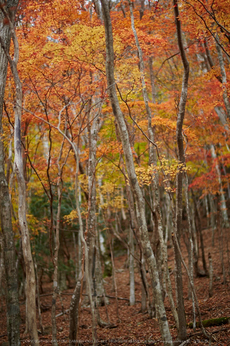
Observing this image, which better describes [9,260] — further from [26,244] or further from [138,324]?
[138,324]

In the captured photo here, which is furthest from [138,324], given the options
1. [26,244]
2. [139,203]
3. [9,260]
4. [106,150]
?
[26,244]

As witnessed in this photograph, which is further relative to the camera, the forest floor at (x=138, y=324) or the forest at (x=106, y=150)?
the forest floor at (x=138, y=324)

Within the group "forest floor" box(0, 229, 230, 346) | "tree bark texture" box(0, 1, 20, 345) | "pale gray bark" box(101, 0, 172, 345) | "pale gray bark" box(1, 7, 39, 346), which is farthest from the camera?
"forest floor" box(0, 229, 230, 346)

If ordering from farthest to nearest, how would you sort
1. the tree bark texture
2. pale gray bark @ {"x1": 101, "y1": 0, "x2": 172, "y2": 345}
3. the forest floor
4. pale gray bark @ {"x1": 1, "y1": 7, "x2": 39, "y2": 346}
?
the forest floor < the tree bark texture < pale gray bark @ {"x1": 101, "y1": 0, "x2": 172, "y2": 345} < pale gray bark @ {"x1": 1, "y1": 7, "x2": 39, "y2": 346}

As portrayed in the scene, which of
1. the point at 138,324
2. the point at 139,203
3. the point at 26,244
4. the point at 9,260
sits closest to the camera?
the point at 26,244

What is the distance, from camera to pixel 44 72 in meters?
7.90

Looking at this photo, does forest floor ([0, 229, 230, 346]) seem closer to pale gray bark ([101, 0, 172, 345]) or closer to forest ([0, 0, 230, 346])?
forest ([0, 0, 230, 346])

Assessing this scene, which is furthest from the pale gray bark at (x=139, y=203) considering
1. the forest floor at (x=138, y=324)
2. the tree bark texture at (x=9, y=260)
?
the tree bark texture at (x=9, y=260)

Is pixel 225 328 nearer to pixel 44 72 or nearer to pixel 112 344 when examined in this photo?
pixel 112 344

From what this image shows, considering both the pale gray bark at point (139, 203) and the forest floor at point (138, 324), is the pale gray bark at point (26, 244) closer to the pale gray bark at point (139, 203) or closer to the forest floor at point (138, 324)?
the pale gray bark at point (139, 203)

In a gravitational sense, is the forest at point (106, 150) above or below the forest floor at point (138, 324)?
above

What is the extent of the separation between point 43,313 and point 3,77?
9.46 m

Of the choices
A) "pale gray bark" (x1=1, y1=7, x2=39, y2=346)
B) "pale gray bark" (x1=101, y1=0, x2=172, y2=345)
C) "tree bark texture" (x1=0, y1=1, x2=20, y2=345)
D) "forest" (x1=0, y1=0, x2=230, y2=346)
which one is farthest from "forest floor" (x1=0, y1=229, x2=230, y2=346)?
"pale gray bark" (x1=1, y1=7, x2=39, y2=346)

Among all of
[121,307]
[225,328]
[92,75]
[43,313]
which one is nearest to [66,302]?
[43,313]
